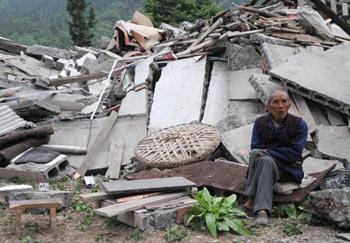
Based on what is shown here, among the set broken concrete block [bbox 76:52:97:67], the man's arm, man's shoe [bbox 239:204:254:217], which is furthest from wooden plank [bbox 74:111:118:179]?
broken concrete block [bbox 76:52:97:67]

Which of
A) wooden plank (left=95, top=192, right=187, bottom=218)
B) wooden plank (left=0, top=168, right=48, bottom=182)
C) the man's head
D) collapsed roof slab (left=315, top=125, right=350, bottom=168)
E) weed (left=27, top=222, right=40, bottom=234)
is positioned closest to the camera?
wooden plank (left=95, top=192, right=187, bottom=218)

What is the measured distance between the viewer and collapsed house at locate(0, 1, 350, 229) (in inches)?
239

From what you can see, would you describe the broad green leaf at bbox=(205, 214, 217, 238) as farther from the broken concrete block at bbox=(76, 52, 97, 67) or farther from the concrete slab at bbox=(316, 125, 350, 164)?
the broken concrete block at bbox=(76, 52, 97, 67)

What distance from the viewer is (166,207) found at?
18.3 ft

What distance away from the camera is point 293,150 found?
228 inches

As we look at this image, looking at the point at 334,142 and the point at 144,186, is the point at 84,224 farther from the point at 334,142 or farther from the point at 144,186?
the point at 334,142

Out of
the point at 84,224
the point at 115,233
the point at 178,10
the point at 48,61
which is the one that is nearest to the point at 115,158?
the point at 84,224

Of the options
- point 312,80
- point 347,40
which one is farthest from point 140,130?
point 347,40

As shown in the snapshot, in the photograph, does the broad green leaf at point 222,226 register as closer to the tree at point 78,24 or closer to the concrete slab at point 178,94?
the concrete slab at point 178,94

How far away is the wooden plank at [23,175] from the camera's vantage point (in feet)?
24.6

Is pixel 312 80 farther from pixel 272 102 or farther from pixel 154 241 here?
pixel 154 241

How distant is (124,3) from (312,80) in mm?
50018

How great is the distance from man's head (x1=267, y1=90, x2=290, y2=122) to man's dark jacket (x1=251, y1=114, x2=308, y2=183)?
2.7 inches

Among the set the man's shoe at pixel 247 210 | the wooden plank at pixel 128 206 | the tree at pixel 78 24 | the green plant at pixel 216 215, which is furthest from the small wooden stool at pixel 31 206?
the tree at pixel 78 24
